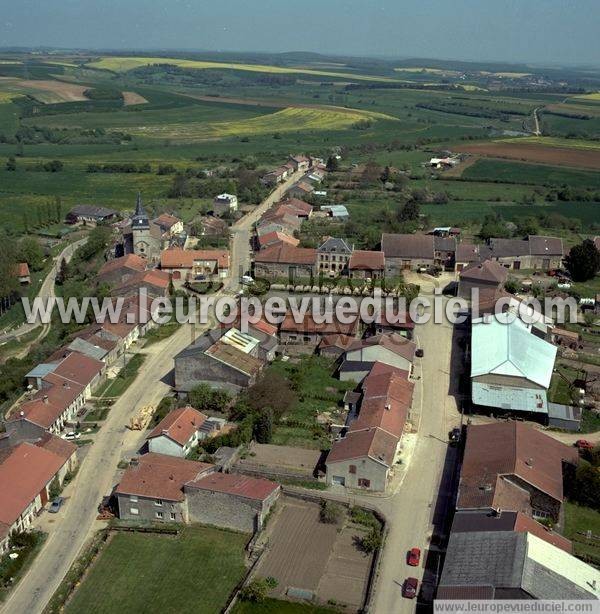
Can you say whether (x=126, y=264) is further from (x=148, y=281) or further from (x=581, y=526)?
(x=581, y=526)

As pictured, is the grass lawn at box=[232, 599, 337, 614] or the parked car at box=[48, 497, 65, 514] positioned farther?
the parked car at box=[48, 497, 65, 514]

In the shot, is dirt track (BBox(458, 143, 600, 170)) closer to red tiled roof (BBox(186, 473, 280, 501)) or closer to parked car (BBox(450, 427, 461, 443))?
parked car (BBox(450, 427, 461, 443))

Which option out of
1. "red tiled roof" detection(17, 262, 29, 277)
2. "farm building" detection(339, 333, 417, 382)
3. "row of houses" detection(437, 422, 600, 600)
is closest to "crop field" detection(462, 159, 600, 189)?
"red tiled roof" detection(17, 262, 29, 277)

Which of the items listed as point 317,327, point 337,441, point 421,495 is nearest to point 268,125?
point 317,327

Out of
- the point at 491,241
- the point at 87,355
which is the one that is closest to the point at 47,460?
the point at 87,355

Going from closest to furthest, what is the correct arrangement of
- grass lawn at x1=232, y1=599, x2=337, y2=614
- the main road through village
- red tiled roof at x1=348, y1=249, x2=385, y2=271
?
1. grass lawn at x1=232, y1=599, x2=337, y2=614
2. the main road through village
3. red tiled roof at x1=348, y1=249, x2=385, y2=271

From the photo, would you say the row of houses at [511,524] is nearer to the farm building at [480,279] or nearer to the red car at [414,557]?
the red car at [414,557]

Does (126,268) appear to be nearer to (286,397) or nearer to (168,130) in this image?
(286,397)
